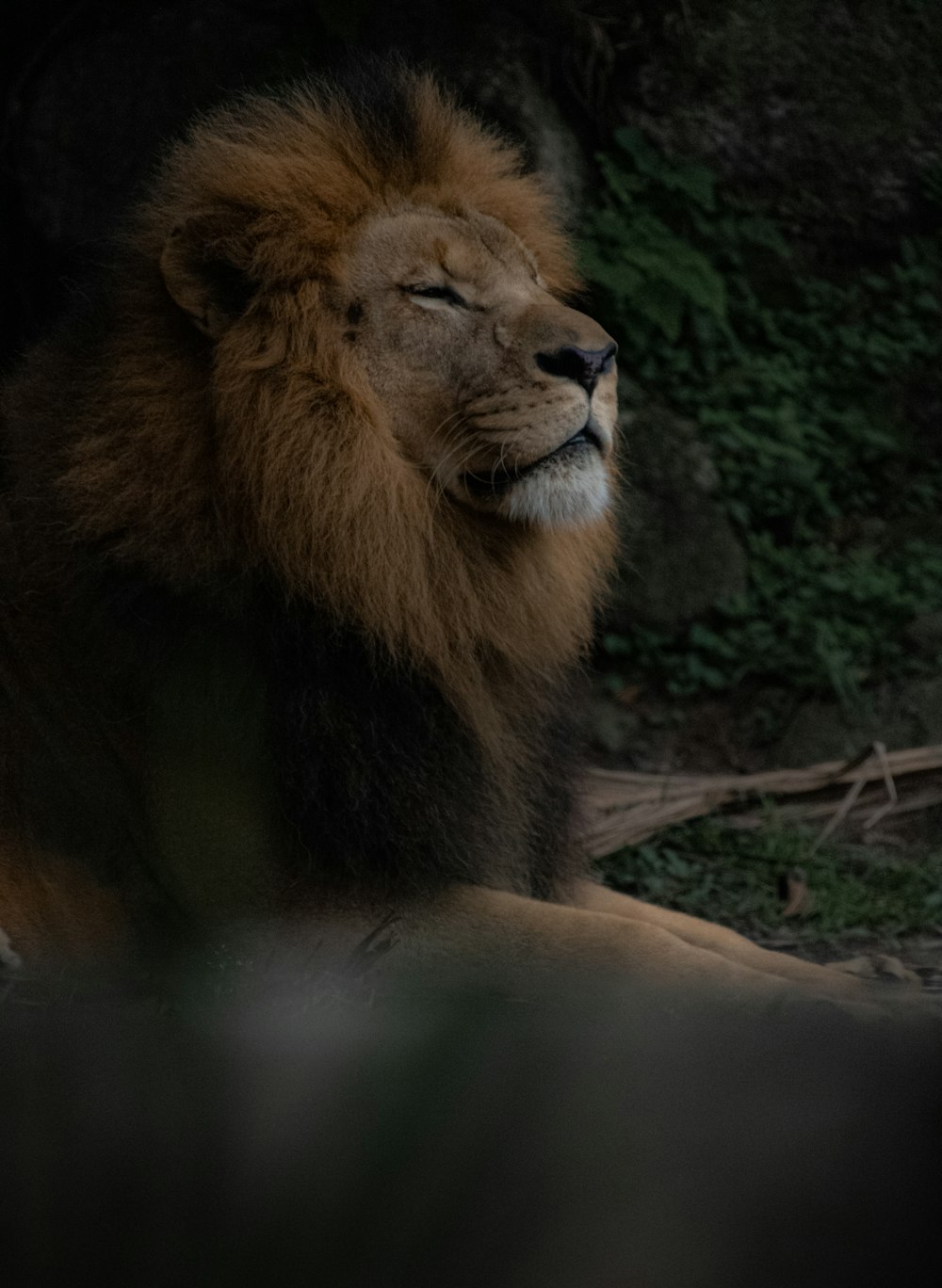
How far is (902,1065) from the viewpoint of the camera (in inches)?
33.6

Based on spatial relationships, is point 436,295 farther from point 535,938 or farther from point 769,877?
point 769,877

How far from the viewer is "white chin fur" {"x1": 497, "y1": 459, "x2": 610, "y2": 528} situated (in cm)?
236

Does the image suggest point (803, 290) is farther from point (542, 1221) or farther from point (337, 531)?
point (542, 1221)

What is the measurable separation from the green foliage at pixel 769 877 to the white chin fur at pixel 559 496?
88 centimetres

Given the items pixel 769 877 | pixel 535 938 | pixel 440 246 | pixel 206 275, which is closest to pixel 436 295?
pixel 440 246

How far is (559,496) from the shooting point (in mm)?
2371

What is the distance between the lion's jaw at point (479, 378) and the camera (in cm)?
232

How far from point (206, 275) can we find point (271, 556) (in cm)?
45

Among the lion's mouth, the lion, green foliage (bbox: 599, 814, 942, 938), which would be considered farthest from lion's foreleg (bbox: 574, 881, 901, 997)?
the lion's mouth

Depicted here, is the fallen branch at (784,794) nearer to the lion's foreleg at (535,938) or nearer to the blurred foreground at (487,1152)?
the lion's foreleg at (535,938)

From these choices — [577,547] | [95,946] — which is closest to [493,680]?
[577,547]

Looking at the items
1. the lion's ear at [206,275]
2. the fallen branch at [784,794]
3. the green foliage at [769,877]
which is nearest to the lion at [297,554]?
the lion's ear at [206,275]

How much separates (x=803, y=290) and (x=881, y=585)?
88cm

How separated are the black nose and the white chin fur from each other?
0.43 feet
